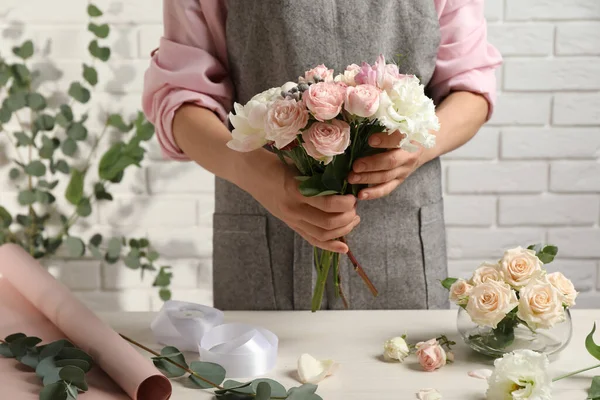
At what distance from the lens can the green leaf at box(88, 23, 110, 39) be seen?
2.24 metres

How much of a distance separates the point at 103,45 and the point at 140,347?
137 centimetres

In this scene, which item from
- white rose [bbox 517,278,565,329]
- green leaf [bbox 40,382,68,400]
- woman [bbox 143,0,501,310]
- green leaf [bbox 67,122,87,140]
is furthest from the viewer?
green leaf [bbox 67,122,87,140]

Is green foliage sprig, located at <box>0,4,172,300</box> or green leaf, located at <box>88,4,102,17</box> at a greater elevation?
green leaf, located at <box>88,4,102,17</box>

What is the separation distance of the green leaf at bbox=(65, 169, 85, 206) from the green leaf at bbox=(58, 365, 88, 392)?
4.74 feet

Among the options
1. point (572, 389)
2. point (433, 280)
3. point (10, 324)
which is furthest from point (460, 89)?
point (10, 324)

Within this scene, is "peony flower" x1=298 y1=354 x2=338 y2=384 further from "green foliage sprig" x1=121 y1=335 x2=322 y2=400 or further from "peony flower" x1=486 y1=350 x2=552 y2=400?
"peony flower" x1=486 y1=350 x2=552 y2=400

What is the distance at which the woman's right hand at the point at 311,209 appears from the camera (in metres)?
1.15

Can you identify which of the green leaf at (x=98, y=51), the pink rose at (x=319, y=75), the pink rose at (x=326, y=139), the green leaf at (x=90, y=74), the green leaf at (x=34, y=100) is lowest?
the pink rose at (x=326, y=139)

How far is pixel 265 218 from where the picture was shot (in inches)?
60.6

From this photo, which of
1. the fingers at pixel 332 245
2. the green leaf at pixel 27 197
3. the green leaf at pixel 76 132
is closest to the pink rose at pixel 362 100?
the fingers at pixel 332 245

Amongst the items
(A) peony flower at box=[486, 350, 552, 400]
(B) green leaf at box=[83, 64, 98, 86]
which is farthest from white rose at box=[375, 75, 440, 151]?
(B) green leaf at box=[83, 64, 98, 86]

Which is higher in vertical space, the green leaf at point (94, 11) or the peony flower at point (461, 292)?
the green leaf at point (94, 11)

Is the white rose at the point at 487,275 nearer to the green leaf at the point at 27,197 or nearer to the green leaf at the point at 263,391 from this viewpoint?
the green leaf at the point at 263,391

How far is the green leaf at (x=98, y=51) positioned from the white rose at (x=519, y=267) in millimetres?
1522
